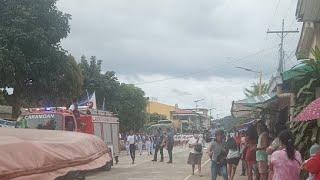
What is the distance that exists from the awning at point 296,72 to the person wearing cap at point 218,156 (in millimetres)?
3592

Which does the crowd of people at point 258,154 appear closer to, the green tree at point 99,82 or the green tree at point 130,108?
the green tree at point 99,82

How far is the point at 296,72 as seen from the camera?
11.5m

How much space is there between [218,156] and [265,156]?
187cm

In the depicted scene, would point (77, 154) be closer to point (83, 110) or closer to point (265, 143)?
point (265, 143)

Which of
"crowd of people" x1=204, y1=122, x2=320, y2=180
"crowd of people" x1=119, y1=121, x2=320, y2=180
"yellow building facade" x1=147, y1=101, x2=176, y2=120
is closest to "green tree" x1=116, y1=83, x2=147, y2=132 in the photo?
"crowd of people" x1=119, y1=121, x2=320, y2=180

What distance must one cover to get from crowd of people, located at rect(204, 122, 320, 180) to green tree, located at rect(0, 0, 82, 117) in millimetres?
11038

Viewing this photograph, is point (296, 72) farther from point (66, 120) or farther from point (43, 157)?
point (66, 120)

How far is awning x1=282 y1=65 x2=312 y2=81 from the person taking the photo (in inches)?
442

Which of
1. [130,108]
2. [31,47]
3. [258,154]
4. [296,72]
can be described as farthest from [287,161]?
[130,108]

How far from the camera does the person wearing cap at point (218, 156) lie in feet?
49.0

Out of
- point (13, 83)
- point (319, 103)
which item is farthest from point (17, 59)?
point (319, 103)

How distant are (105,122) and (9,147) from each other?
21.4m

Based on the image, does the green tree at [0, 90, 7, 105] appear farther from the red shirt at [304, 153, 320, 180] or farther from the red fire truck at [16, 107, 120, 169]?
the red shirt at [304, 153, 320, 180]

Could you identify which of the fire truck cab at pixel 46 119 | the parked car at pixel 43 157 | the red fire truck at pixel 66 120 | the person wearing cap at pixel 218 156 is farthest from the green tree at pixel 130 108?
the parked car at pixel 43 157
